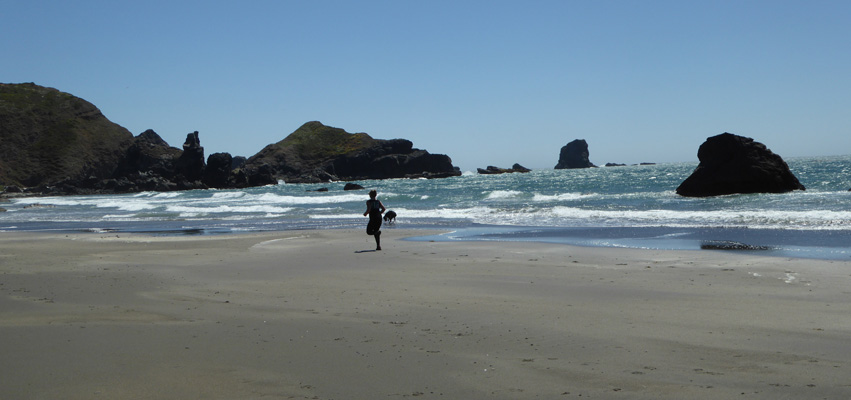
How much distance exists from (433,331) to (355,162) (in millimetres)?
128186

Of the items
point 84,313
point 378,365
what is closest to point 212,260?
point 84,313

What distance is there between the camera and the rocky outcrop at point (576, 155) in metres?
195

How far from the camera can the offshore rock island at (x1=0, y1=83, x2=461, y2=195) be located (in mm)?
106125

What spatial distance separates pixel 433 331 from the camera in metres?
5.96

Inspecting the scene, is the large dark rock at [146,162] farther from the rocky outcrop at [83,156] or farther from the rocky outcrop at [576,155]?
the rocky outcrop at [576,155]

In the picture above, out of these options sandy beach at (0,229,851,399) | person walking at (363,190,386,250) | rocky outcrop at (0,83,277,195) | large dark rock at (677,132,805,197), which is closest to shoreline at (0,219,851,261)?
sandy beach at (0,229,851,399)

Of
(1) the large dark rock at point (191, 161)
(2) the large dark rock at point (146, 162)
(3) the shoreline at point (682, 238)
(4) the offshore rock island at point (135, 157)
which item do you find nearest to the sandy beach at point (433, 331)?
(3) the shoreline at point (682, 238)

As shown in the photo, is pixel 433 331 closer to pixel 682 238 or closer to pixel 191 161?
pixel 682 238

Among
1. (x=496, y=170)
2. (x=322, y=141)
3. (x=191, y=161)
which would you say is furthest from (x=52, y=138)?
(x=496, y=170)

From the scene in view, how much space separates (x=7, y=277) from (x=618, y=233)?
46.9 feet

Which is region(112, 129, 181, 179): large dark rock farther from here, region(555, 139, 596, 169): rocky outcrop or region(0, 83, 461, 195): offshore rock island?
region(555, 139, 596, 169): rocky outcrop

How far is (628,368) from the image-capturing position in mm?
4641

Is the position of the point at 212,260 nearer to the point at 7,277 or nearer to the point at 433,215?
the point at 7,277

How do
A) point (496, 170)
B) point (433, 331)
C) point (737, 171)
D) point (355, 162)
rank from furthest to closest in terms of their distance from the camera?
point (496, 170), point (355, 162), point (737, 171), point (433, 331)
